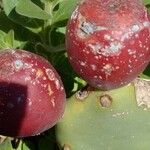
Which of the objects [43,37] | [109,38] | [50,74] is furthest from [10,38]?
[109,38]

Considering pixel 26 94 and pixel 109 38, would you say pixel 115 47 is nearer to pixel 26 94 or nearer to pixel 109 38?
pixel 109 38

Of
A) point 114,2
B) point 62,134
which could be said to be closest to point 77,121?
point 62,134

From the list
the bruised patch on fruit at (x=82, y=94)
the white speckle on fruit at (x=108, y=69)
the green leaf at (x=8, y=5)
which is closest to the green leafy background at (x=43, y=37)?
the green leaf at (x=8, y=5)

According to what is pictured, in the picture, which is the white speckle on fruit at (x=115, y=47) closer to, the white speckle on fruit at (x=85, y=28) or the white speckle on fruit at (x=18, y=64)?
the white speckle on fruit at (x=85, y=28)

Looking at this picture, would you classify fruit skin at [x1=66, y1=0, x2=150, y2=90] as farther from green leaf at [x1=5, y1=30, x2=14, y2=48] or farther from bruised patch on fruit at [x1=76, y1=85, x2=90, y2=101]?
green leaf at [x1=5, y1=30, x2=14, y2=48]

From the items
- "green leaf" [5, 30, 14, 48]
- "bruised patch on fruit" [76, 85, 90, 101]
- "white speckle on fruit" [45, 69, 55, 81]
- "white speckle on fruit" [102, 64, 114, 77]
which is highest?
"white speckle on fruit" [102, 64, 114, 77]

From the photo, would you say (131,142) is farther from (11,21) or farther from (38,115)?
(11,21)

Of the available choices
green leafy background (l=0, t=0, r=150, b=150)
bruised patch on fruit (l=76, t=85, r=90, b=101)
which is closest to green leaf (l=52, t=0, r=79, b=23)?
green leafy background (l=0, t=0, r=150, b=150)
